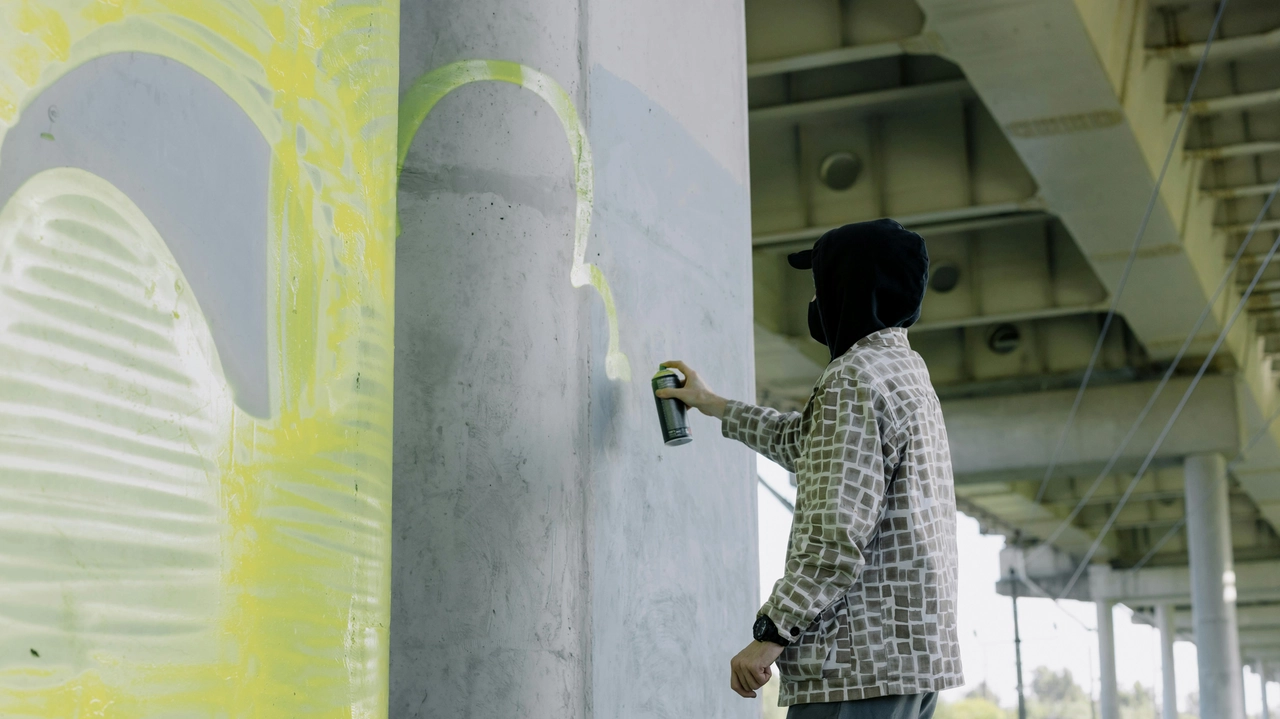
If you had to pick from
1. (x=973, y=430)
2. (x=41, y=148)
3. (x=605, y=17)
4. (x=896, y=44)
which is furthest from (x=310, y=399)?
(x=973, y=430)

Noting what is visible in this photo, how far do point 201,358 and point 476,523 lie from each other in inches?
53.4

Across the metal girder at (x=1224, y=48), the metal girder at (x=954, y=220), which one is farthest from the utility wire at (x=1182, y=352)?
the metal girder at (x=1224, y=48)

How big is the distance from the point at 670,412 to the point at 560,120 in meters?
0.97

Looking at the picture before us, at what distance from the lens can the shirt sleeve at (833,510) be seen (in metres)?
3.20

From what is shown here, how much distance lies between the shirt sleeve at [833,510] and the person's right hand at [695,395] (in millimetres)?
607

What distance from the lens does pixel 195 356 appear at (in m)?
2.51

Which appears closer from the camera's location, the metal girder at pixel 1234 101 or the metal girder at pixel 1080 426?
the metal girder at pixel 1234 101

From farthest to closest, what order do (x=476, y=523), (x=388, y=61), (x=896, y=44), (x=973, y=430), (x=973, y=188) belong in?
(x=973, y=430) < (x=973, y=188) < (x=896, y=44) < (x=476, y=523) < (x=388, y=61)

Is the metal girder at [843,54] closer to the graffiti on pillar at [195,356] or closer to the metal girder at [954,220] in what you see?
the metal girder at [954,220]

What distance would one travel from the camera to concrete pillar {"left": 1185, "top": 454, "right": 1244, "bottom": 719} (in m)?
20.1

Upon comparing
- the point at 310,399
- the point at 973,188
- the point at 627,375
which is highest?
the point at 973,188

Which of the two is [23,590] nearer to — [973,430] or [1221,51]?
[1221,51]

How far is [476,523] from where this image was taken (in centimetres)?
375

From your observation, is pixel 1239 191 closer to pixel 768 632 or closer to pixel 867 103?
pixel 867 103
